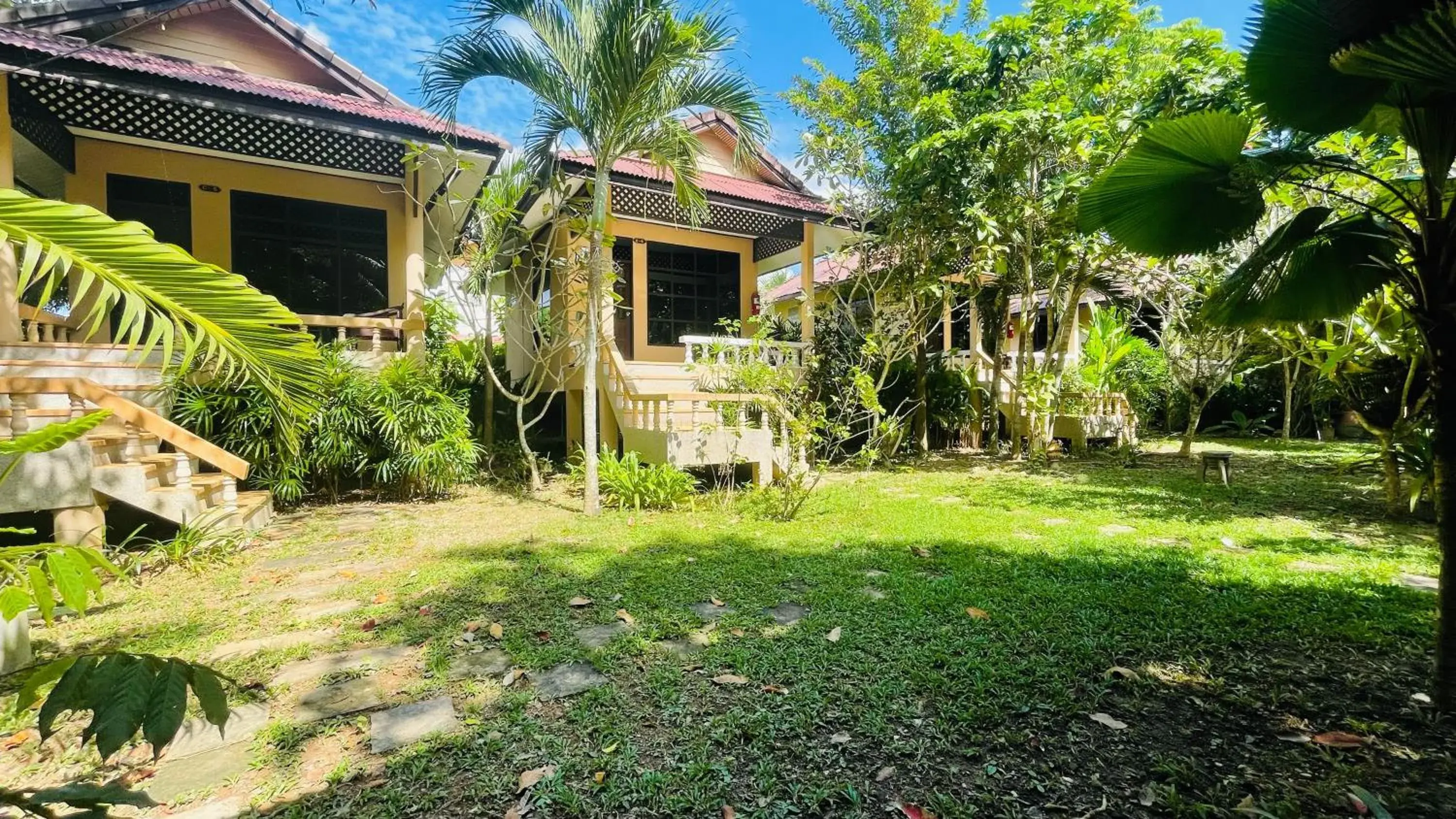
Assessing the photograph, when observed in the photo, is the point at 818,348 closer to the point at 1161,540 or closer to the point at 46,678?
the point at 1161,540

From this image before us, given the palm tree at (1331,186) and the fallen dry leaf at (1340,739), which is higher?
the palm tree at (1331,186)

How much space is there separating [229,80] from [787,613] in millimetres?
8573

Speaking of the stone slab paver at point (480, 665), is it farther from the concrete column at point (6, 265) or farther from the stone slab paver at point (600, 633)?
the concrete column at point (6, 265)

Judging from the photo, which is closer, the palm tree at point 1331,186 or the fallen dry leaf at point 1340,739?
the palm tree at point 1331,186

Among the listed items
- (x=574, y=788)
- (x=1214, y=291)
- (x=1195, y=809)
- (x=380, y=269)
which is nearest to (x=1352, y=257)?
(x=1214, y=291)

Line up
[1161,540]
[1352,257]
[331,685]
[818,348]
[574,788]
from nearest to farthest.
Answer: [574,788] < [331,685] < [1352,257] < [1161,540] < [818,348]

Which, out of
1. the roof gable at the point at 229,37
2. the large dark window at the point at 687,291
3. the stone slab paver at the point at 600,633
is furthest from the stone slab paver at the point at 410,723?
the large dark window at the point at 687,291

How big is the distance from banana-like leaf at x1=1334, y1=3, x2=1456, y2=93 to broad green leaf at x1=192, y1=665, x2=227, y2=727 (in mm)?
3101

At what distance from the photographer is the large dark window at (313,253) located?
29.7ft

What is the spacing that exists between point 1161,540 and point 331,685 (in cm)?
547

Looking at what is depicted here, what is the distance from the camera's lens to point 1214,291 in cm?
341

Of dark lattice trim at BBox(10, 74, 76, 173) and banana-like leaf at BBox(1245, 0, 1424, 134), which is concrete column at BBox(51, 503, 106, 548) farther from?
banana-like leaf at BBox(1245, 0, 1424, 134)

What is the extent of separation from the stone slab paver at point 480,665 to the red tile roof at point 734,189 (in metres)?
7.07

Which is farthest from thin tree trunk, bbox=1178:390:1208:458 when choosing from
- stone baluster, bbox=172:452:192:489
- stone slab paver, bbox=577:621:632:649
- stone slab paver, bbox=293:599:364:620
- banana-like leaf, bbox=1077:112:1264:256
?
stone baluster, bbox=172:452:192:489
